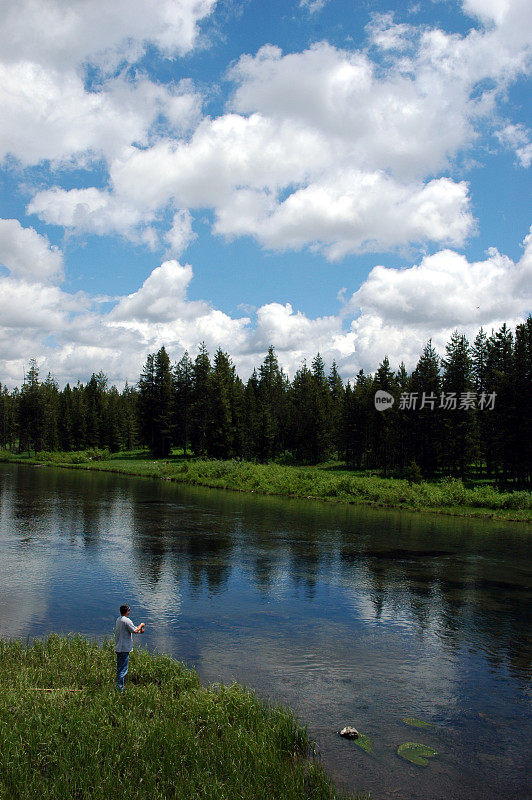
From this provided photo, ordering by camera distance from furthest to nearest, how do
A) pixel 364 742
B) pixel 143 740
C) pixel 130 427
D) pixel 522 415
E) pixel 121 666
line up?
pixel 130 427
pixel 522 415
pixel 121 666
pixel 364 742
pixel 143 740

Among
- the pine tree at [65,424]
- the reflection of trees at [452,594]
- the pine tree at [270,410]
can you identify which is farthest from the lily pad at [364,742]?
the pine tree at [65,424]

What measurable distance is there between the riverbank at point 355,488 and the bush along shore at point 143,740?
47441 mm

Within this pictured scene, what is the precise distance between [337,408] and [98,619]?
106939 millimetres

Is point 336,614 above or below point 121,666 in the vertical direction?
below

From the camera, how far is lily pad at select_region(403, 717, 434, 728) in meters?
13.3

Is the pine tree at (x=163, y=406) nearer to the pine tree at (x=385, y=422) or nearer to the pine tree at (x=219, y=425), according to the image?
the pine tree at (x=219, y=425)

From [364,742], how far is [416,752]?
1.12 meters

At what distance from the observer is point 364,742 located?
40.3 ft

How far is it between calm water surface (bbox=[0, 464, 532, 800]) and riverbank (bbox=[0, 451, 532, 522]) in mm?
11372

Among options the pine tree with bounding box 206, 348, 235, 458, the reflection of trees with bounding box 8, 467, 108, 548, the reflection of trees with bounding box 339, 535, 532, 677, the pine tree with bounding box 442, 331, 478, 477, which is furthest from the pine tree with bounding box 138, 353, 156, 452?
the reflection of trees with bounding box 339, 535, 532, 677

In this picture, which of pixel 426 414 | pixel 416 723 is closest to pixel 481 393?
pixel 426 414

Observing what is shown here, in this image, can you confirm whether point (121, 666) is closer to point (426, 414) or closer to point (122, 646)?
point (122, 646)

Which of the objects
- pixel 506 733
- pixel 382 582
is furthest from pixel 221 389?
pixel 506 733

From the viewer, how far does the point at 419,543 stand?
3966 centimetres
